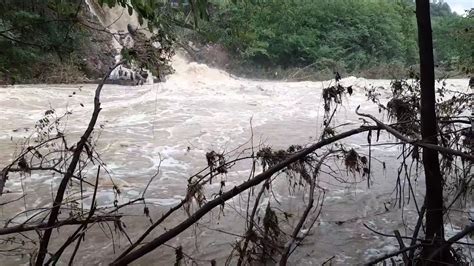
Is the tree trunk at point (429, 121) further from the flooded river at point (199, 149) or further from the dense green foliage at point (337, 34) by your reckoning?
the dense green foliage at point (337, 34)

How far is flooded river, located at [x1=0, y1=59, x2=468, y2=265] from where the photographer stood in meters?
4.66

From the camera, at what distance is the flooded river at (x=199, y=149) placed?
466cm

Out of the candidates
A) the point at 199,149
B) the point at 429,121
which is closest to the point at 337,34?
the point at 199,149

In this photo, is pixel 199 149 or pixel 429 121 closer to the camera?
pixel 429 121

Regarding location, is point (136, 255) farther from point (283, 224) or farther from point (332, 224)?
point (332, 224)

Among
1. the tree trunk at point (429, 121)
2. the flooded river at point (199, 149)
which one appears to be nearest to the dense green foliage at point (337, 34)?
the flooded river at point (199, 149)

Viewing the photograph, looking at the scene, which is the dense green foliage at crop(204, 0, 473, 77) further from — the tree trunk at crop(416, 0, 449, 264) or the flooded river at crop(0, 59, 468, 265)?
the tree trunk at crop(416, 0, 449, 264)

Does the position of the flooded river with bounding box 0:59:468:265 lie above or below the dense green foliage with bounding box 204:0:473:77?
below

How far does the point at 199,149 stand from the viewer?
9.44 m

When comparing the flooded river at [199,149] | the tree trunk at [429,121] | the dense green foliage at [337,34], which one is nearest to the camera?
the tree trunk at [429,121]

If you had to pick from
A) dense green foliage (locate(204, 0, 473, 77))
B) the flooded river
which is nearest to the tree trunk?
the flooded river

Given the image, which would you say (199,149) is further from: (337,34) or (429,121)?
(337,34)

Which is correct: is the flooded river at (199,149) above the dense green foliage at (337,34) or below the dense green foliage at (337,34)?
below

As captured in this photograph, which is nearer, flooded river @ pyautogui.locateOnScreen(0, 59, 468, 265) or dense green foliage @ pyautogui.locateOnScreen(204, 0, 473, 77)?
flooded river @ pyautogui.locateOnScreen(0, 59, 468, 265)
